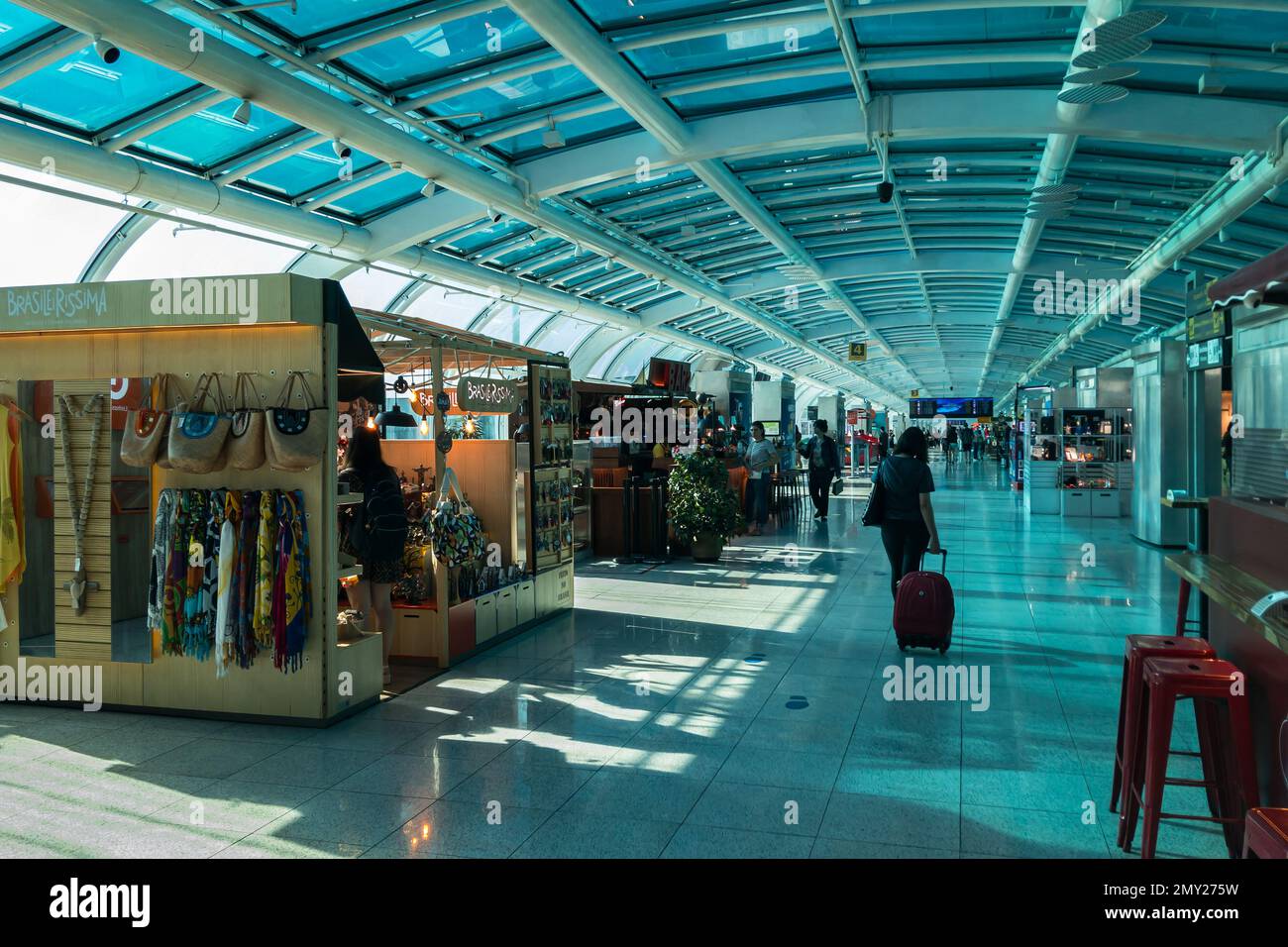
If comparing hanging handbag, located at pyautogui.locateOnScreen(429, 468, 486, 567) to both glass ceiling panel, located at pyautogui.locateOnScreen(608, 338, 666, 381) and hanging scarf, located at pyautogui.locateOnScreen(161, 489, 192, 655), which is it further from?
glass ceiling panel, located at pyautogui.locateOnScreen(608, 338, 666, 381)

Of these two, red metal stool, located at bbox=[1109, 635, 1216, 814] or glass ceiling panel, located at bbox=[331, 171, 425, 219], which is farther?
glass ceiling panel, located at bbox=[331, 171, 425, 219]

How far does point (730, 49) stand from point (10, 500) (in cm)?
678

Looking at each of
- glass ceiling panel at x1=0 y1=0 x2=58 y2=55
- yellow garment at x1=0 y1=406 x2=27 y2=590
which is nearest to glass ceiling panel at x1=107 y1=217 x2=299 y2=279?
glass ceiling panel at x1=0 y1=0 x2=58 y2=55

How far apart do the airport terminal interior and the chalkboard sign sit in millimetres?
28

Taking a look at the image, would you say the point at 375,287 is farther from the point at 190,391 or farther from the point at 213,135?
the point at 190,391

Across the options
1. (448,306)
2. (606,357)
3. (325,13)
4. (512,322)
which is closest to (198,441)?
(325,13)

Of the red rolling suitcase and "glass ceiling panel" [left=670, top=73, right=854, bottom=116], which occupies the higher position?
"glass ceiling panel" [left=670, top=73, right=854, bottom=116]

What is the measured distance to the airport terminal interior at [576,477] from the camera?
152 inches

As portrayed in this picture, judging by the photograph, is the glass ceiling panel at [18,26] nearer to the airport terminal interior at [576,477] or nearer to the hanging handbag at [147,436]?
the airport terminal interior at [576,477]

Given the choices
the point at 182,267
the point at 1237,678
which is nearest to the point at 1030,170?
Result: the point at 1237,678

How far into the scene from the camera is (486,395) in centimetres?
747

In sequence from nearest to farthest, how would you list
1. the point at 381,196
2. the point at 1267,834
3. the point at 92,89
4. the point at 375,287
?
1. the point at 1267,834
2. the point at 92,89
3. the point at 381,196
4. the point at 375,287

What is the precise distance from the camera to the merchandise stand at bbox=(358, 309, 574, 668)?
636cm
